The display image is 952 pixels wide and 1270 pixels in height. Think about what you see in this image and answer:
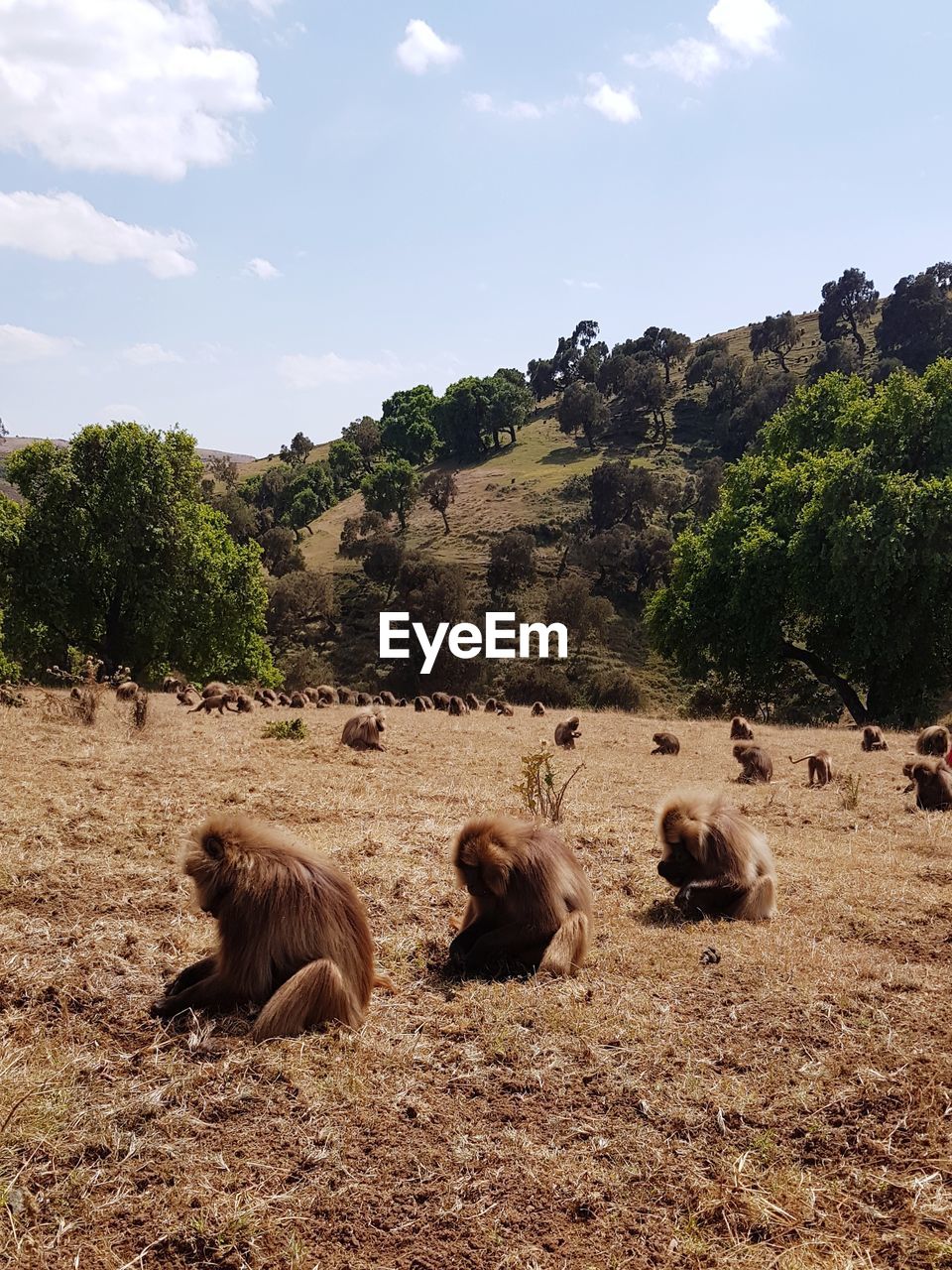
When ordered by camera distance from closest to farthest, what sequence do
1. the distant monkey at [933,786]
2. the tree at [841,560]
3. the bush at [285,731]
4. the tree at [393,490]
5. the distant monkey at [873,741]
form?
the distant monkey at [933,786]
the bush at [285,731]
the distant monkey at [873,741]
the tree at [841,560]
the tree at [393,490]

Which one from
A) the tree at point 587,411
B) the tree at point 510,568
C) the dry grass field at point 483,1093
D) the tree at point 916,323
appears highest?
the tree at point 916,323

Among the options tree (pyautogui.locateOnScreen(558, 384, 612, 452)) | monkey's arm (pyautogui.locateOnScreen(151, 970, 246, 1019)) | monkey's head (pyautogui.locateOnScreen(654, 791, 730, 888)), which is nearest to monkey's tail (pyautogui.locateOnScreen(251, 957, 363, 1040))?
monkey's arm (pyautogui.locateOnScreen(151, 970, 246, 1019))

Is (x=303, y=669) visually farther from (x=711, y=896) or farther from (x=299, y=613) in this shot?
(x=711, y=896)

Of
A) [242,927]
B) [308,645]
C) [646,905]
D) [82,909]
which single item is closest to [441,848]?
[646,905]

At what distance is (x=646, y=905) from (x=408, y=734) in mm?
11887

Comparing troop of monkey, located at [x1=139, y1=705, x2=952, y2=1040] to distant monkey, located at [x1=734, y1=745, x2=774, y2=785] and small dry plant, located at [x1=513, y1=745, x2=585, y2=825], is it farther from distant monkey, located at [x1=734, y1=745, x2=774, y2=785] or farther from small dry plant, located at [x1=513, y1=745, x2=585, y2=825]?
distant monkey, located at [x1=734, y1=745, x2=774, y2=785]

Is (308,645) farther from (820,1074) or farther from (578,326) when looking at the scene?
(578,326)

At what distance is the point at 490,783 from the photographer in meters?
12.5

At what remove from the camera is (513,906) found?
5699 millimetres

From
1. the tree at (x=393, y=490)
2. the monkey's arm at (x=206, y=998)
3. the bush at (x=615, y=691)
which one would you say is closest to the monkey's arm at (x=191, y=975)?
the monkey's arm at (x=206, y=998)

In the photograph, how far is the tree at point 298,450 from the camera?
10662 cm

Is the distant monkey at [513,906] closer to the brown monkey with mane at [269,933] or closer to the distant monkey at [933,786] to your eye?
the brown monkey with mane at [269,933]

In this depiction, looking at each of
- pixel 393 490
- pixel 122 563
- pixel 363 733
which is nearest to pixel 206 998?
pixel 363 733

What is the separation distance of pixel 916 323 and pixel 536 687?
55207 mm
